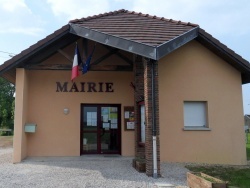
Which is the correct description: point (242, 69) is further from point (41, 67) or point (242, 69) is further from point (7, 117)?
point (7, 117)

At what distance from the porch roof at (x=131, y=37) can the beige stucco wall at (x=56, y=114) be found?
1.08 meters

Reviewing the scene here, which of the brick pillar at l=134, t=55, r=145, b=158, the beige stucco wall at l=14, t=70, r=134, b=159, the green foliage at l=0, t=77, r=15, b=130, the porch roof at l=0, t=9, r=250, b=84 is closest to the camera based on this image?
the porch roof at l=0, t=9, r=250, b=84

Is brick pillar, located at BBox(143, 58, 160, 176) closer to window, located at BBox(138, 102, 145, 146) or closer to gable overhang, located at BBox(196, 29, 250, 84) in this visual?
window, located at BBox(138, 102, 145, 146)

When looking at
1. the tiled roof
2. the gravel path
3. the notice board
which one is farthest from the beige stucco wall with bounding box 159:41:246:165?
the notice board

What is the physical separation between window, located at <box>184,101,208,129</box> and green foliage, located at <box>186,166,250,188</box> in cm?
186

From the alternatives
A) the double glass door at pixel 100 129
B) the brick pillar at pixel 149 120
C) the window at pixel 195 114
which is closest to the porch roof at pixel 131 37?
the brick pillar at pixel 149 120

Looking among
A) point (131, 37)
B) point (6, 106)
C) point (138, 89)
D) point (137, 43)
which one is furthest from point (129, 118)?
point (6, 106)

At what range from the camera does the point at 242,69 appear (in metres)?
11.5

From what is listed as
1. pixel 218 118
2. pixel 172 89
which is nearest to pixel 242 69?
pixel 218 118

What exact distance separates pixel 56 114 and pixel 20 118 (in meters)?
1.71

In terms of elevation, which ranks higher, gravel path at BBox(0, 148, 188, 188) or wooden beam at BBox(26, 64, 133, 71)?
wooden beam at BBox(26, 64, 133, 71)

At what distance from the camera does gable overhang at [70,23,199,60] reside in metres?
8.45

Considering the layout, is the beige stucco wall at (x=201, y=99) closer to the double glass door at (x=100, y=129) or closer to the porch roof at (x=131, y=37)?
the porch roof at (x=131, y=37)

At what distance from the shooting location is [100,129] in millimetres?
12977
